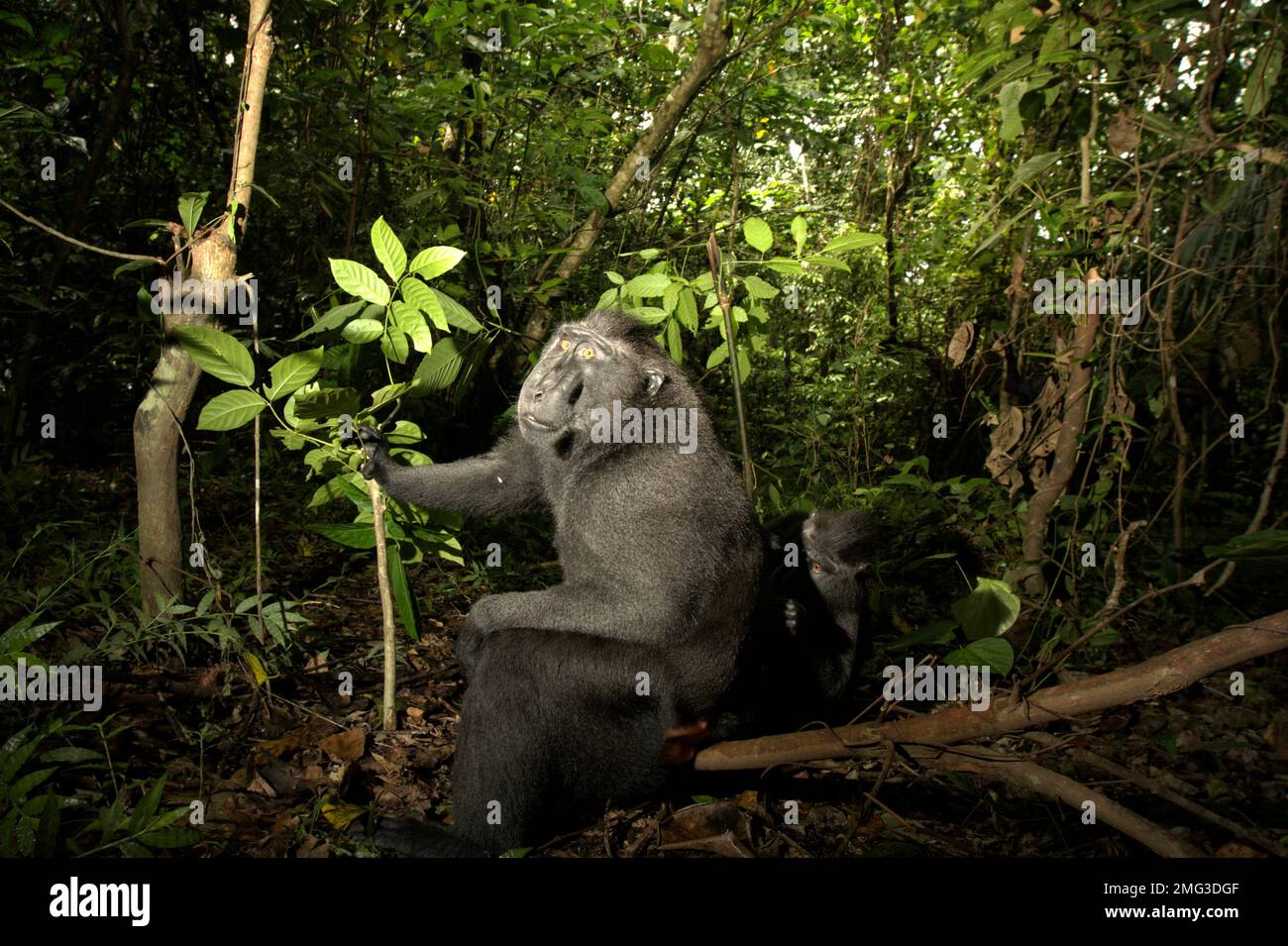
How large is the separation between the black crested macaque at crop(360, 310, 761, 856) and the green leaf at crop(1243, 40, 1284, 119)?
3.45 meters

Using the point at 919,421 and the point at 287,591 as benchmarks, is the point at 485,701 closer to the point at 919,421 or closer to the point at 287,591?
the point at 287,591

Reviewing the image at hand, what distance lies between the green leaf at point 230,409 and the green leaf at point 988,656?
11.1 ft

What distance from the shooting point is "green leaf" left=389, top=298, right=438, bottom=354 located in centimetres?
361

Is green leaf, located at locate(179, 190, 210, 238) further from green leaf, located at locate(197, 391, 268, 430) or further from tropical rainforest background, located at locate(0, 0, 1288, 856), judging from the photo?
green leaf, located at locate(197, 391, 268, 430)

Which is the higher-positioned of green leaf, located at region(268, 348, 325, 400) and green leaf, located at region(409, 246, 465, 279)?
green leaf, located at region(409, 246, 465, 279)

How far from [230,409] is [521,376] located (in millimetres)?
3864

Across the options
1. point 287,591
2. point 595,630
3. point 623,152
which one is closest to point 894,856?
point 595,630

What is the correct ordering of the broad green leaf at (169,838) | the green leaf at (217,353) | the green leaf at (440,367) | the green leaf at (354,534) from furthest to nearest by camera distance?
the green leaf at (354,534), the green leaf at (440,367), the green leaf at (217,353), the broad green leaf at (169,838)

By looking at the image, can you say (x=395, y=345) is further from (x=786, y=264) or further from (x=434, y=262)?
(x=786, y=264)

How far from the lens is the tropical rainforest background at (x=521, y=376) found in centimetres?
376

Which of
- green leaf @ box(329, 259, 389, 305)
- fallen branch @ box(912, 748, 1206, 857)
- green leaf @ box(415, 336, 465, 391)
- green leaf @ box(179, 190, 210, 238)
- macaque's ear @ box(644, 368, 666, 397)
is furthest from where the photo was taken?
macaque's ear @ box(644, 368, 666, 397)

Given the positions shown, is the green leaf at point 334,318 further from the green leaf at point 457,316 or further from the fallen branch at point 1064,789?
the fallen branch at point 1064,789

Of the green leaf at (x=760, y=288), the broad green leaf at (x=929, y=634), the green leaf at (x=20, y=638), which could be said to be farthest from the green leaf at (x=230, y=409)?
the broad green leaf at (x=929, y=634)

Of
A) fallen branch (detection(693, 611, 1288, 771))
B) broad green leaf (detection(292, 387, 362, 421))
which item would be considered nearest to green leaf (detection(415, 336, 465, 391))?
broad green leaf (detection(292, 387, 362, 421))
